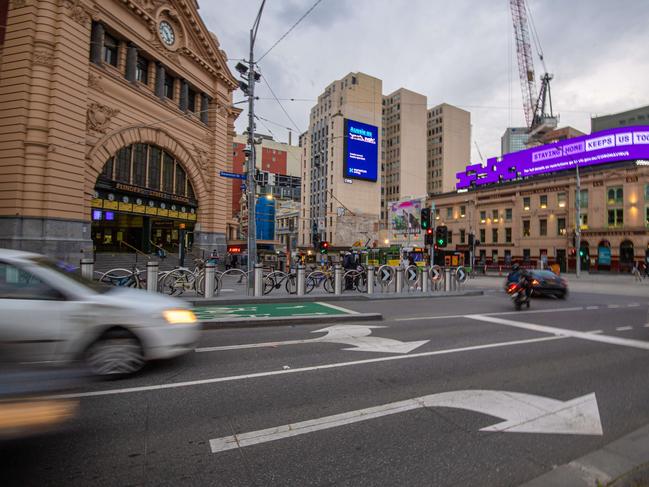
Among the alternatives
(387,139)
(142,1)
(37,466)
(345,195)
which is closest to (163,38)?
(142,1)

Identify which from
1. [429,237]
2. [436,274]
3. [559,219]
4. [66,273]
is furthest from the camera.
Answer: [559,219]

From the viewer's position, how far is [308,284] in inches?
644

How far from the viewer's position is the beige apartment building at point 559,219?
42.2 m

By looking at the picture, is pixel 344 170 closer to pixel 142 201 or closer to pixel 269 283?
pixel 142 201

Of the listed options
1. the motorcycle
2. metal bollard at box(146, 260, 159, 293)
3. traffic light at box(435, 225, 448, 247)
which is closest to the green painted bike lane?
metal bollard at box(146, 260, 159, 293)

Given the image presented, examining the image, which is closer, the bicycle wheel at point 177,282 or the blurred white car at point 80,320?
the blurred white car at point 80,320

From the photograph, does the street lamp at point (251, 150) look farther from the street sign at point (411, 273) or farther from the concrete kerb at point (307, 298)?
the street sign at point (411, 273)

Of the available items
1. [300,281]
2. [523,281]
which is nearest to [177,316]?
[300,281]

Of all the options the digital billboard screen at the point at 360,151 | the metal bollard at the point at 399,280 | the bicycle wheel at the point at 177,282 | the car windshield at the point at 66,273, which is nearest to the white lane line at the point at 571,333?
the metal bollard at the point at 399,280

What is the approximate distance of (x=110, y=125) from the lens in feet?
82.2

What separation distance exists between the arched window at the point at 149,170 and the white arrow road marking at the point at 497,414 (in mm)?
27986

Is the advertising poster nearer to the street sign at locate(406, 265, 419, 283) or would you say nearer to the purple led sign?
the purple led sign

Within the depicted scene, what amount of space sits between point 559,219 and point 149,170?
5138 cm

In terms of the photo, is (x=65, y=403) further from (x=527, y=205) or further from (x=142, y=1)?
(x=527, y=205)
